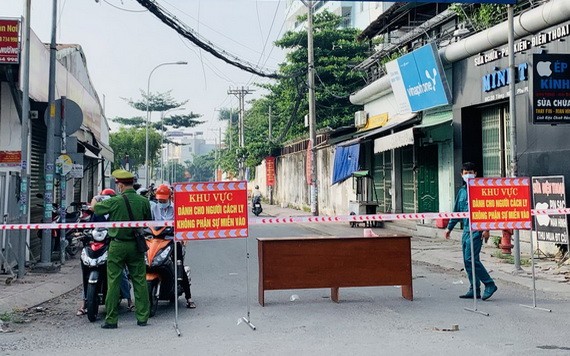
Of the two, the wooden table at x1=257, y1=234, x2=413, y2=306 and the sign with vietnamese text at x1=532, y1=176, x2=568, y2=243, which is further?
the sign with vietnamese text at x1=532, y1=176, x2=568, y2=243

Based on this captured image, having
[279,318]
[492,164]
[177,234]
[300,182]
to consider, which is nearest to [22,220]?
[177,234]

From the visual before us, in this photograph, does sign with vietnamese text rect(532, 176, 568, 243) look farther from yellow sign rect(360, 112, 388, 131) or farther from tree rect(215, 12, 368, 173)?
tree rect(215, 12, 368, 173)

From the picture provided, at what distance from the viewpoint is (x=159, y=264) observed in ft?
25.2

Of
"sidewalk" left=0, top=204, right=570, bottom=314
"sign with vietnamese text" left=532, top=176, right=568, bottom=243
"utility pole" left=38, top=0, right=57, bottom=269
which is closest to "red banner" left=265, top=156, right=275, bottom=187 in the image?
"sidewalk" left=0, top=204, right=570, bottom=314

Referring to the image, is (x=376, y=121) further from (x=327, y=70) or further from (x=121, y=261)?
(x=121, y=261)

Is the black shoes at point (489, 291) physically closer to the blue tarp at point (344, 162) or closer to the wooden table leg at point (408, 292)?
the wooden table leg at point (408, 292)

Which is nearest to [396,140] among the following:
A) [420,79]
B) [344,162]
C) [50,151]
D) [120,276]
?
[420,79]

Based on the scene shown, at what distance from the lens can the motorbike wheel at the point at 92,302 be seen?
7.39 m

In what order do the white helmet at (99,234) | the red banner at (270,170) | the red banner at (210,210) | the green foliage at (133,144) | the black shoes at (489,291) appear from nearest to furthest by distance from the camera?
the red banner at (210,210) < the white helmet at (99,234) < the black shoes at (489,291) < the red banner at (270,170) < the green foliage at (133,144)

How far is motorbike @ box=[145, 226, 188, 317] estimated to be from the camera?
7.71 metres

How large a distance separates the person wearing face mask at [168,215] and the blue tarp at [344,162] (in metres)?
16.9

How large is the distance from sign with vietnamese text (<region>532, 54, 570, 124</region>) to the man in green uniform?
7.93 metres

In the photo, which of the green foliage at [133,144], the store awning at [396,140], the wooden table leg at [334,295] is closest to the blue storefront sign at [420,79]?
the store awning at [396,140]

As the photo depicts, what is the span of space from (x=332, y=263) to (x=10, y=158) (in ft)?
24.7
